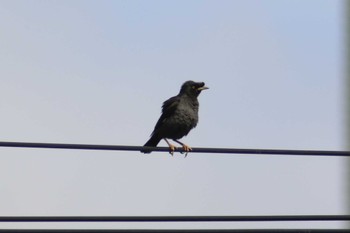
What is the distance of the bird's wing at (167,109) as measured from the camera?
14.2 metres

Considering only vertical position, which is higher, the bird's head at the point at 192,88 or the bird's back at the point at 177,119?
the bird's head at the point at 192,88

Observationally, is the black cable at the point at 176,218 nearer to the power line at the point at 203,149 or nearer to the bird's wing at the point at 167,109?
the power line at the point at 203,149

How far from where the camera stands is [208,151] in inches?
352

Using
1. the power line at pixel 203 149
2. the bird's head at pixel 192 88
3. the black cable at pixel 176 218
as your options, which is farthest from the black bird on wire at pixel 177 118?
the black cable at pixel 176 218

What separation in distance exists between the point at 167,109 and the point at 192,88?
722 millimetres

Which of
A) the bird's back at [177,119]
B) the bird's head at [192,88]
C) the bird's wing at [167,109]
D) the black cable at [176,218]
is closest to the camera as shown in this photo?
the black cable at [176,218]

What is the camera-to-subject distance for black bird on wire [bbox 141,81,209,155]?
1398 centimetres

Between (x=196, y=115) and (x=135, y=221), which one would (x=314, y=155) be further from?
(x=196, y=115)

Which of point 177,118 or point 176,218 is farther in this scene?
point 177,118

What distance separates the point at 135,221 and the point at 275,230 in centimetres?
133

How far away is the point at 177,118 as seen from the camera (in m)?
14.0

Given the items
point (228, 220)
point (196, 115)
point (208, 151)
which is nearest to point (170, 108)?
point (196, 115)

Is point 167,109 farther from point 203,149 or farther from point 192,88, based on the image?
point 203,149

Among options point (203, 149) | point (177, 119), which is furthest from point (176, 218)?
point (177, 119)
